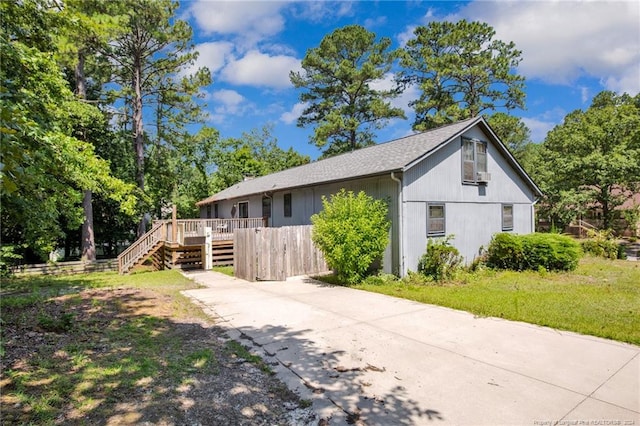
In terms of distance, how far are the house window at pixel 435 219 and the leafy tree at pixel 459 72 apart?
53.8ft

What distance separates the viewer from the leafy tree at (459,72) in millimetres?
25234

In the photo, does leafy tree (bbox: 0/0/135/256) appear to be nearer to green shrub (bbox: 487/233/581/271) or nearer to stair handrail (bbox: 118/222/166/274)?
stair handrail (bbox: 118/222/166/274)

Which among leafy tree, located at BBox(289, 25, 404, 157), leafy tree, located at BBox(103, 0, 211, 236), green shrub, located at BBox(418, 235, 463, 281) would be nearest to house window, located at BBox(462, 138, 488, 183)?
green shrub, located at BBox(418, 235, 463, 281)

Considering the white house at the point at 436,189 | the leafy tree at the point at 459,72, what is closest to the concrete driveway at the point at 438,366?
the white house at the point at 436,189

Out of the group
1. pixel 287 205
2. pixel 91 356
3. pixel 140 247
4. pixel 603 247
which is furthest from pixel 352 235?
pixel 603 247

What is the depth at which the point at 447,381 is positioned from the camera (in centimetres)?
389

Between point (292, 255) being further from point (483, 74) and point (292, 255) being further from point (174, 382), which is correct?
point (483, 74)

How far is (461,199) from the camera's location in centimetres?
1217

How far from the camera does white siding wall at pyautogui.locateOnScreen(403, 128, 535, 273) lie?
10602 millimetres

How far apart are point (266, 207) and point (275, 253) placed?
23.2 ft

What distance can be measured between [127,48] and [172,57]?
2.39 m

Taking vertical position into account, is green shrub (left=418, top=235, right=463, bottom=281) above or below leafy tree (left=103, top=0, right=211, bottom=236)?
below

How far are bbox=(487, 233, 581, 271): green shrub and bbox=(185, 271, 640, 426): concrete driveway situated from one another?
6.52 meters

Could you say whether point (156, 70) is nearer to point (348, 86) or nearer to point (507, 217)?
point (348, 86)
